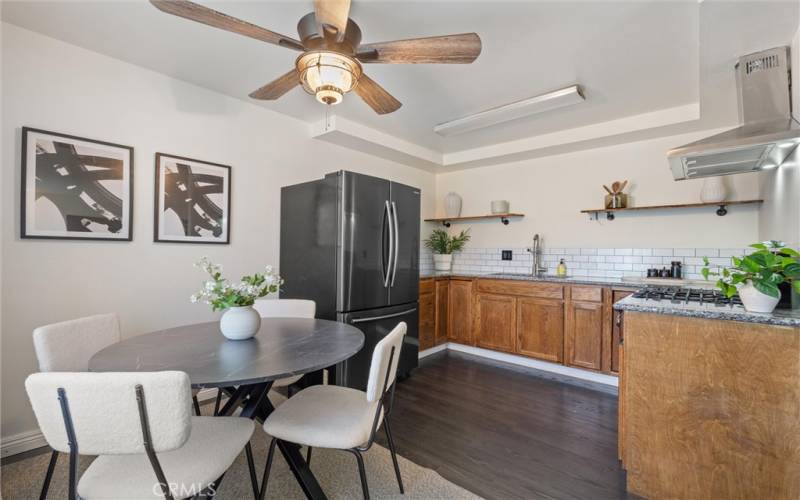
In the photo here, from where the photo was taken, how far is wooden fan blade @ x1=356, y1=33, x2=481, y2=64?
58.9 inches

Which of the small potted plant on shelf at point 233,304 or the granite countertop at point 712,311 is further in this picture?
the small potted plant on shelf at point 233,304

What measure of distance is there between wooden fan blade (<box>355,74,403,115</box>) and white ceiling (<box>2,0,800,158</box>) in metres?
0.37

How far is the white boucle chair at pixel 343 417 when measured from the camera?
1.37 m

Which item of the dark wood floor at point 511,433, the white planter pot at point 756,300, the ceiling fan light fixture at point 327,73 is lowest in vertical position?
the dark wood floor at point 511,433

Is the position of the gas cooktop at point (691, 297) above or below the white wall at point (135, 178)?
below

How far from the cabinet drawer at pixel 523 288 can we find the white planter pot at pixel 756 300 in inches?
69.8

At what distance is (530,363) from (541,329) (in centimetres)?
45

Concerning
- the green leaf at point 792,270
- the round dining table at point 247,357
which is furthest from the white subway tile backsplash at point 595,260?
the round dining table at point 247,357

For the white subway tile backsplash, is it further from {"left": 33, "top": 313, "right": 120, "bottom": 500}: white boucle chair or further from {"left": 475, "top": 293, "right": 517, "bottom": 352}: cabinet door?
{"left": 33, "top": 313, "right": 120, "bottom": 500}: white boucle chair

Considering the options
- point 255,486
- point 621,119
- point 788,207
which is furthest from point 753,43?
point 255,486

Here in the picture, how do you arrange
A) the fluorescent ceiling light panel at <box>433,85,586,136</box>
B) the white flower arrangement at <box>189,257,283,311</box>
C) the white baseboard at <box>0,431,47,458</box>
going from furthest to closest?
the fluorescent ceiling light panel at <box>433,85,586,136</box> < the white baseboard at <box>0,431,47,458</box> < the white flower arrangement at <box>189,257,283,311</box>

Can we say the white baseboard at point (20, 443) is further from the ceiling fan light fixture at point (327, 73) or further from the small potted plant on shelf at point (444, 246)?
the small potted plant on shelf at point (444, 246)

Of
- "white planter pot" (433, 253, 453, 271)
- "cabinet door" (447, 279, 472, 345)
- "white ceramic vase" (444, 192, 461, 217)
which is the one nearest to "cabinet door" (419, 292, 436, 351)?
"cabinet door" (447, 279, 472, 345)

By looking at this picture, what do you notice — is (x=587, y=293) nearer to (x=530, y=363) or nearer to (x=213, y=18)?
(x=530, y=363)
